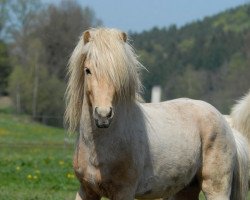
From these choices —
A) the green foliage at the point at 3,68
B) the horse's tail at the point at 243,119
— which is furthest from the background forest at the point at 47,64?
the horse's tail at the point at 243,119

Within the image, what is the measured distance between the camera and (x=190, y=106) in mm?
6176

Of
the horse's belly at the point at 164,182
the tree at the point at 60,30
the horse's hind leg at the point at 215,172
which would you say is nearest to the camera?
the horse's belly at the point at 164,182

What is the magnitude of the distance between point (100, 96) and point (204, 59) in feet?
350

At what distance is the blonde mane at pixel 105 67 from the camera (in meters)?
4.88

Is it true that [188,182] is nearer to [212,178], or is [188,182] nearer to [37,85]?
[212,178]

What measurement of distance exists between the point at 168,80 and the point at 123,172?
68.8 meters

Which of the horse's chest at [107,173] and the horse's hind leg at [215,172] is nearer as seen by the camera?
the horse's chest at [107,173]

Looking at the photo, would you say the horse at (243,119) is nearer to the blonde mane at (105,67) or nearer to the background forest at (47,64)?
the blonde mane at (105,67)

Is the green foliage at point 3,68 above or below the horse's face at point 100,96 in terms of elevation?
below

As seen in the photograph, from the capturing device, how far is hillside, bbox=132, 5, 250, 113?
53.1 m

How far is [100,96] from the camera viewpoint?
15.6 ft

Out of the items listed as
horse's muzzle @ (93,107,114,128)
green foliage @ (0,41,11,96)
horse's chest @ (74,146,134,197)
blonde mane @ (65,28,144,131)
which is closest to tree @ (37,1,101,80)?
green foliage @ (0,41,11,96)

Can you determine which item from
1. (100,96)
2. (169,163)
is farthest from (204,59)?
(100,96)

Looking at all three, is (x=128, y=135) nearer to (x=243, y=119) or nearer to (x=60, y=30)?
(x=243, y=119)
